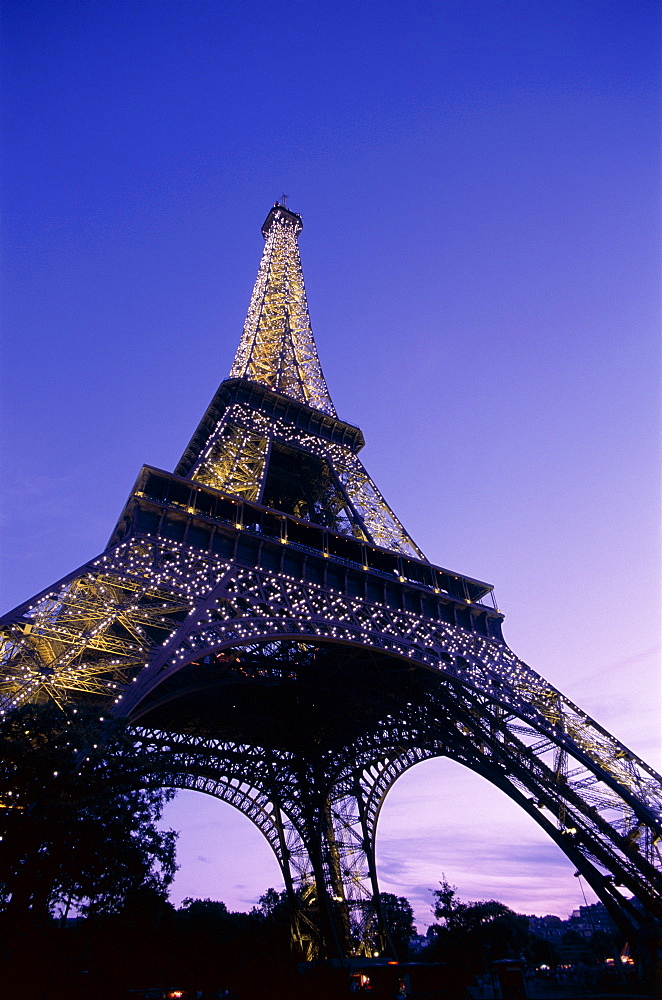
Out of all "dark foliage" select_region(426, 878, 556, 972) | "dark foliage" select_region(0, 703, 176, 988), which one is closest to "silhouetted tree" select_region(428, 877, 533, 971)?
"dark foliage" select_region(426, 878, 556, 972)

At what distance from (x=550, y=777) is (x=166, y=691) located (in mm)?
13282

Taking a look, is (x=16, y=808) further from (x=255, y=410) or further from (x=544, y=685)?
(x=255, y=410)

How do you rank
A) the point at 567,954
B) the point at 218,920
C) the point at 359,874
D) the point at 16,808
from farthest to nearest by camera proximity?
1. the point at 567,954
2. the point at 218,920
3. the point at 359,874
4. the point at 16,808

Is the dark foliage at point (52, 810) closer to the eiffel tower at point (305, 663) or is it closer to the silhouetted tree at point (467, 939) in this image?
the eiffel tower at point (305, 663)

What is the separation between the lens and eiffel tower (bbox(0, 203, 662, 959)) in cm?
1694

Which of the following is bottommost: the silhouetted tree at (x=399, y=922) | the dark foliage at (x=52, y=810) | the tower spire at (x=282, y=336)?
the silhouetted tree at (x=399, y=922)

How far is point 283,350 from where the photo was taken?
132 ft

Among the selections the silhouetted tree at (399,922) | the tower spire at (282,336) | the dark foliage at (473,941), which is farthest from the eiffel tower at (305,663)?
the silhouetted tree at (399,922)

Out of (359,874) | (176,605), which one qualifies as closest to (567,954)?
(359,874)

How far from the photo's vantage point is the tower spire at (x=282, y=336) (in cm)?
3681

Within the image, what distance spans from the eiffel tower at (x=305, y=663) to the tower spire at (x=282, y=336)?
1.30ft

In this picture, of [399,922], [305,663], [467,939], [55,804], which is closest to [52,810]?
[55,804]

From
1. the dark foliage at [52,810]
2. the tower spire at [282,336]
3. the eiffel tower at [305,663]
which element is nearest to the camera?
the dark foliage at [52,810]

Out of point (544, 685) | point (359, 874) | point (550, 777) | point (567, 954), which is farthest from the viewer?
point (567, 954)
